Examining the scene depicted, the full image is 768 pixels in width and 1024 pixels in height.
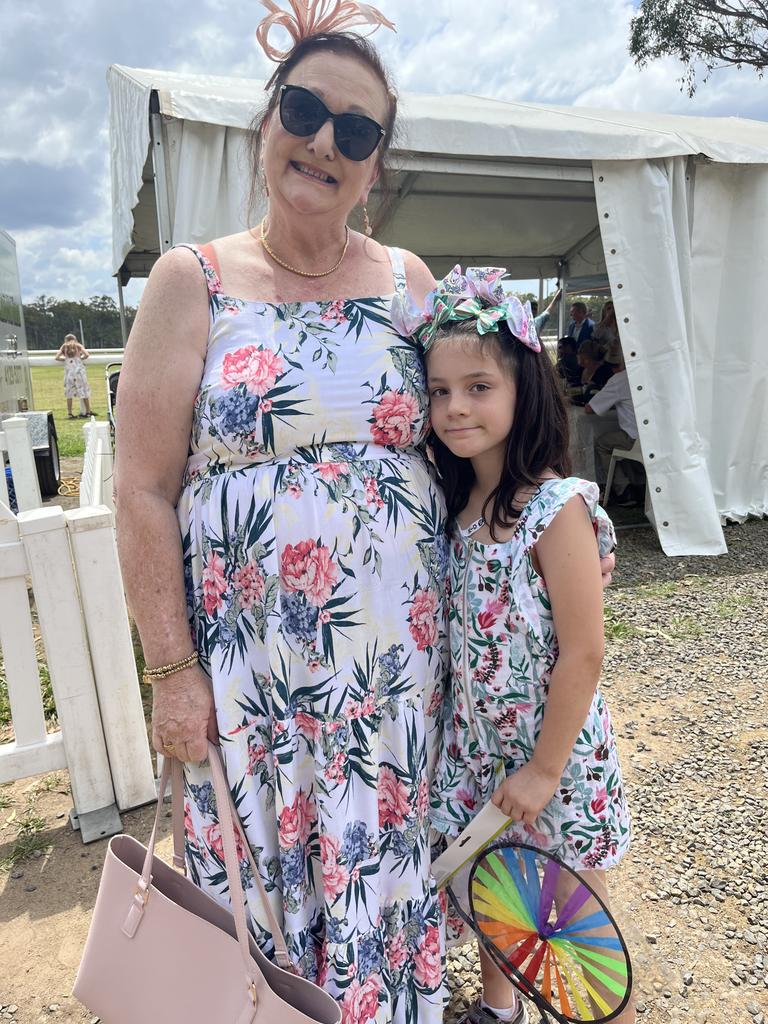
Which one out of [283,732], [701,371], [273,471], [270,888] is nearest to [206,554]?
[273,471]

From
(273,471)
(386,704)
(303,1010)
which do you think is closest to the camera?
(303,1010)

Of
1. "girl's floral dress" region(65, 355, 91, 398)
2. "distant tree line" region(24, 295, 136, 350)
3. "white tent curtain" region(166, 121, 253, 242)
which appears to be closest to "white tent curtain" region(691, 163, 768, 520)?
"white tent curtain" region(166, 121, 253, 242)

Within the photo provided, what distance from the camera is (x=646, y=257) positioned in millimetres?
4754

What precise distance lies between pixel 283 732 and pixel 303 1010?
0.43 m

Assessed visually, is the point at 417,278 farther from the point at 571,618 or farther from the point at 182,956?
the point at 182,956

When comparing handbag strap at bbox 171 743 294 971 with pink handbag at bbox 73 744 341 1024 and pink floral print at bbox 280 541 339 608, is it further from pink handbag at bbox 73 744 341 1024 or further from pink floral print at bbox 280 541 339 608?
pink floral print at bbox 280 541 339 608

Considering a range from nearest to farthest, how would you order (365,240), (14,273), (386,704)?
(386,704), (365,240), (14,273)

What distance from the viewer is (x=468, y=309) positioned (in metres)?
1.26

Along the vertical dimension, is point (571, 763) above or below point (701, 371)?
below

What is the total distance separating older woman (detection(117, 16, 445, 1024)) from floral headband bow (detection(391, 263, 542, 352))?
0.16ft

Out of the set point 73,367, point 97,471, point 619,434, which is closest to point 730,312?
point 619,434

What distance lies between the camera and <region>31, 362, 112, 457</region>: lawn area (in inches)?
439

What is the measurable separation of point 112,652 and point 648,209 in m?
4.43

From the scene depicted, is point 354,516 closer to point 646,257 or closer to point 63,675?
point 63,675
